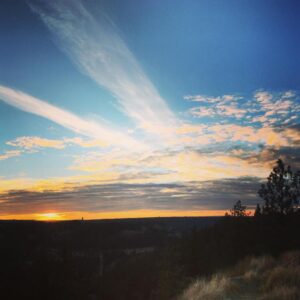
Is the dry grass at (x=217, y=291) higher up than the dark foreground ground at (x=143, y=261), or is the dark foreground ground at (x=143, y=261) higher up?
the dry grass at (x=217, y=291)

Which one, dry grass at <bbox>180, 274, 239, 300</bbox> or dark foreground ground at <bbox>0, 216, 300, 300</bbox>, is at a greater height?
dry grass at <bbox>180, 274, 239, 300</bbox>

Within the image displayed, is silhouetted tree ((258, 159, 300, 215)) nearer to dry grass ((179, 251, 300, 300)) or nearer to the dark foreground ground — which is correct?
the dark foreground ground

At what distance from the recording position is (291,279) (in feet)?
42.0

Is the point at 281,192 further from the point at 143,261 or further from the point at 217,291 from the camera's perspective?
the point at 143,261

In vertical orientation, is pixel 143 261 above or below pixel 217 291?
below

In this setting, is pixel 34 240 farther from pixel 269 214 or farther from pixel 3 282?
pixel 269 214

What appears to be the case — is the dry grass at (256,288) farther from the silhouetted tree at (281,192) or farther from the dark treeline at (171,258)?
the silhouetted tree at (281,192)

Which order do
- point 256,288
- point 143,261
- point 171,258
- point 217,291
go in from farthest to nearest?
point 143,261 → point 171,258 → point 256,288 → point 217,291

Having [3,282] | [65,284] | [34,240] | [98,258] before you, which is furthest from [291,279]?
[34,240]

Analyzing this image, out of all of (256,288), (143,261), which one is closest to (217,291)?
(256,288)

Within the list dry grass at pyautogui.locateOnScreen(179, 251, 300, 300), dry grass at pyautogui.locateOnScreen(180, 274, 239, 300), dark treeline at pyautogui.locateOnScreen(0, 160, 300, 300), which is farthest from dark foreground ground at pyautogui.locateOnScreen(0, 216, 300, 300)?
dry grass at pyautogui.locateOnScreen(179, 251, 300, 300)

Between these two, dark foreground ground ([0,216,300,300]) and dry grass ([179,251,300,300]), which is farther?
dark foreground ground ([0,216,300,300])

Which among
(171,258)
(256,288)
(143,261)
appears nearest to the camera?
(256,288)

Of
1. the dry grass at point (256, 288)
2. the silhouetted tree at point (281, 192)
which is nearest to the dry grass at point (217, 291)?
the dry grass at point (256, 288)
